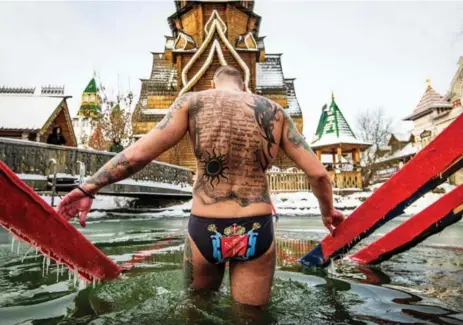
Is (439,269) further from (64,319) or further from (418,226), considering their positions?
(64,319)

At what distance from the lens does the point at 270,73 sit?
29.0 meters

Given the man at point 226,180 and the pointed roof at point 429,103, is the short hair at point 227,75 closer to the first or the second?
the man at point 226,180

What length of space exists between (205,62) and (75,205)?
23.0m

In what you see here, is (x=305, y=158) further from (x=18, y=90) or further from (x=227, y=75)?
(x=18, y=90)

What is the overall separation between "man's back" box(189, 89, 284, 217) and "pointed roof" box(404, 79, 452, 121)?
35.6 meters

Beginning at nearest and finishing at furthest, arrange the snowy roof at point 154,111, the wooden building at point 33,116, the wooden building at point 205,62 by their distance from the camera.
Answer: the wooden building at point 33,116, the wooden building at point 205,62, the snowy roof at point 154,111

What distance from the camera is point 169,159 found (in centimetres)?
2425

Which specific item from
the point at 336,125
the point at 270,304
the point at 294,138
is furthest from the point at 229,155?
the point at 336,125

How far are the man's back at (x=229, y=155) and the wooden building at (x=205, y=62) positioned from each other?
70.6 ft

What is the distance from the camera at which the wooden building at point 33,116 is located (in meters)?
21.5

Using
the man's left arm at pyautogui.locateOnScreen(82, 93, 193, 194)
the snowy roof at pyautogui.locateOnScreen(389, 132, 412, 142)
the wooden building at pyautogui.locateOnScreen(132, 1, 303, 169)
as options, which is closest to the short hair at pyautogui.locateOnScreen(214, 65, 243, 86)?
the man's left arm at pyautogui.locateOnScreen(82, 93, 193, 194)

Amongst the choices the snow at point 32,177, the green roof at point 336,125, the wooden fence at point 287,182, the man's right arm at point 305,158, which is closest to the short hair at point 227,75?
the man's right arm at point 305,158

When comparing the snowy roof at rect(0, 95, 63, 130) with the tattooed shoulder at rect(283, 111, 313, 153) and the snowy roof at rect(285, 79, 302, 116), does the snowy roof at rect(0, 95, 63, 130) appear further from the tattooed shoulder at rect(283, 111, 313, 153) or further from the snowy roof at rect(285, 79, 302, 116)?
the tattooed shoulder at rect(283, 111, 313, 153)

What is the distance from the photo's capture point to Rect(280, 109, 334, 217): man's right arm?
2266 mm
